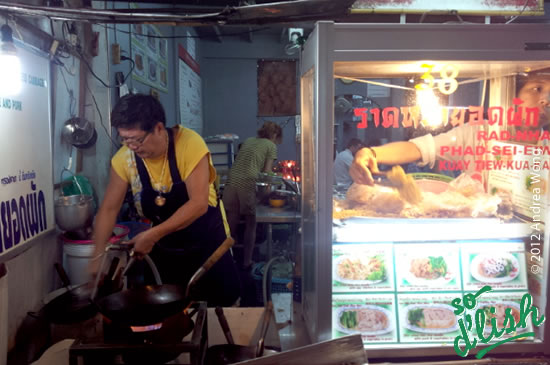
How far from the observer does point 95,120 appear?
13.4 feet

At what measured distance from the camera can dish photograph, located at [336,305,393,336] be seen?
2078 millimetres

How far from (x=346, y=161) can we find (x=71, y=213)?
7.13 feet

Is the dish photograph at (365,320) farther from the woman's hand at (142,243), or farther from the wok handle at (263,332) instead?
the woman's hand at (142,243)

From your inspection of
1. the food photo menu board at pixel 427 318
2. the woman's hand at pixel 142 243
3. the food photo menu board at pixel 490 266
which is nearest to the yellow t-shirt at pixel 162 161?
the woman's hand at pixel 142 243

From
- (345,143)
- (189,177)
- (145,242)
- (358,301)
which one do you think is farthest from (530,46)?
(145,242)

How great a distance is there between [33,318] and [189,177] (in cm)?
144

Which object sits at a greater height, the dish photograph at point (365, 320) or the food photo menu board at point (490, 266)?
the food photo menu board at point (490, 266)

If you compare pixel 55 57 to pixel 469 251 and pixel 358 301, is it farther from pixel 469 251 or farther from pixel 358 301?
pixel 469 251

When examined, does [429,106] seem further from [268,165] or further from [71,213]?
[268,165]

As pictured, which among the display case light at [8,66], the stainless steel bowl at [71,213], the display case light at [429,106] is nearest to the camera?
the display case light at [429,106]

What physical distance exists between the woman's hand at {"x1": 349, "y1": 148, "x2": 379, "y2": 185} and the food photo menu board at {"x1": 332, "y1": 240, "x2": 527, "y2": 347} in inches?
13.3

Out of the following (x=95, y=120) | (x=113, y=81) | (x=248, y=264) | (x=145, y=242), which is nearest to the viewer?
(x=145, y=242)

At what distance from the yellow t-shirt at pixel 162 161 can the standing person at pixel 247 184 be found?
8.69 ft

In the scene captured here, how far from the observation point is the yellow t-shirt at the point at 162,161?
8.39 feet
